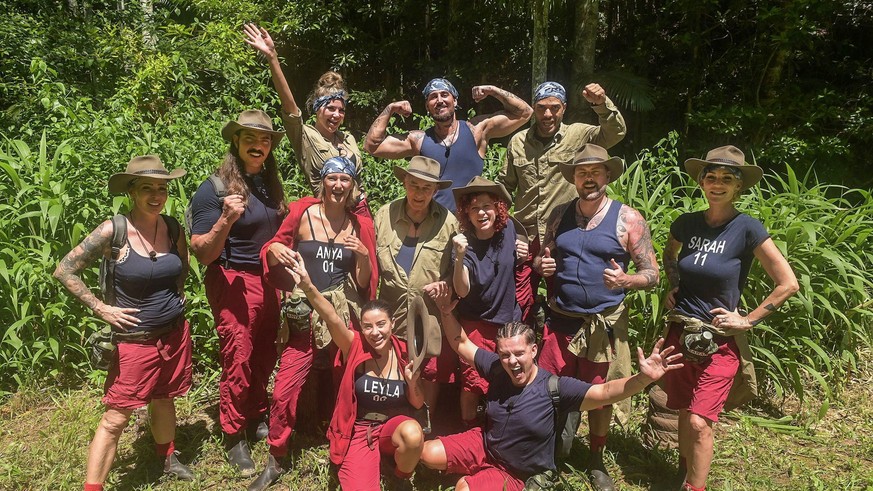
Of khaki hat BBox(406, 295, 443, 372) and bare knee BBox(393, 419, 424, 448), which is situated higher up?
khaki hat BBox(406, 295, 443, 372)

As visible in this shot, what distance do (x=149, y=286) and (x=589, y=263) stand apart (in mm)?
2332

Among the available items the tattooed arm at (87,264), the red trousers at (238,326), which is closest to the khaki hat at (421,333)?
the red trousers at (238,326)

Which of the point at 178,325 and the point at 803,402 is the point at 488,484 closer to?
the point at 178,325

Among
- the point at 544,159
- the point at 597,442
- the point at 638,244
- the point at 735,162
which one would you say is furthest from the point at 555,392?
the point at 544,159

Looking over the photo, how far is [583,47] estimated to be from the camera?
9.27 m

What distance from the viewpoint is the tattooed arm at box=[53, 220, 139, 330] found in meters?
3.25

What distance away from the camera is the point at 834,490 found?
A: 3.67 m

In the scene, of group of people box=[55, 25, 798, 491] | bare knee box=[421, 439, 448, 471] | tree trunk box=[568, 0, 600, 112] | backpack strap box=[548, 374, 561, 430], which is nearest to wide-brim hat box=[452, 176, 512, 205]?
group of people box=[55, 25, 798, 491]

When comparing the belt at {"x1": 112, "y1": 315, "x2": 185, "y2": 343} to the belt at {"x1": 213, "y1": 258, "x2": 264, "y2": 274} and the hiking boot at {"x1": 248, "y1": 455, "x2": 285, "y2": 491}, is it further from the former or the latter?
the hiking boot at {"x1": 248, "y1": 455, "x2": 285, "y2": 491}

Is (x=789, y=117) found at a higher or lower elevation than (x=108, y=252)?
higher

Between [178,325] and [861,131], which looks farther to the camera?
[861,131]

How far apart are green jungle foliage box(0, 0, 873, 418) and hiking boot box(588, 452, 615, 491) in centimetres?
119

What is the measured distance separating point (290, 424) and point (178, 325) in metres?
0.83

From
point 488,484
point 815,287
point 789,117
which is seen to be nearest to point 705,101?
point 789,117
